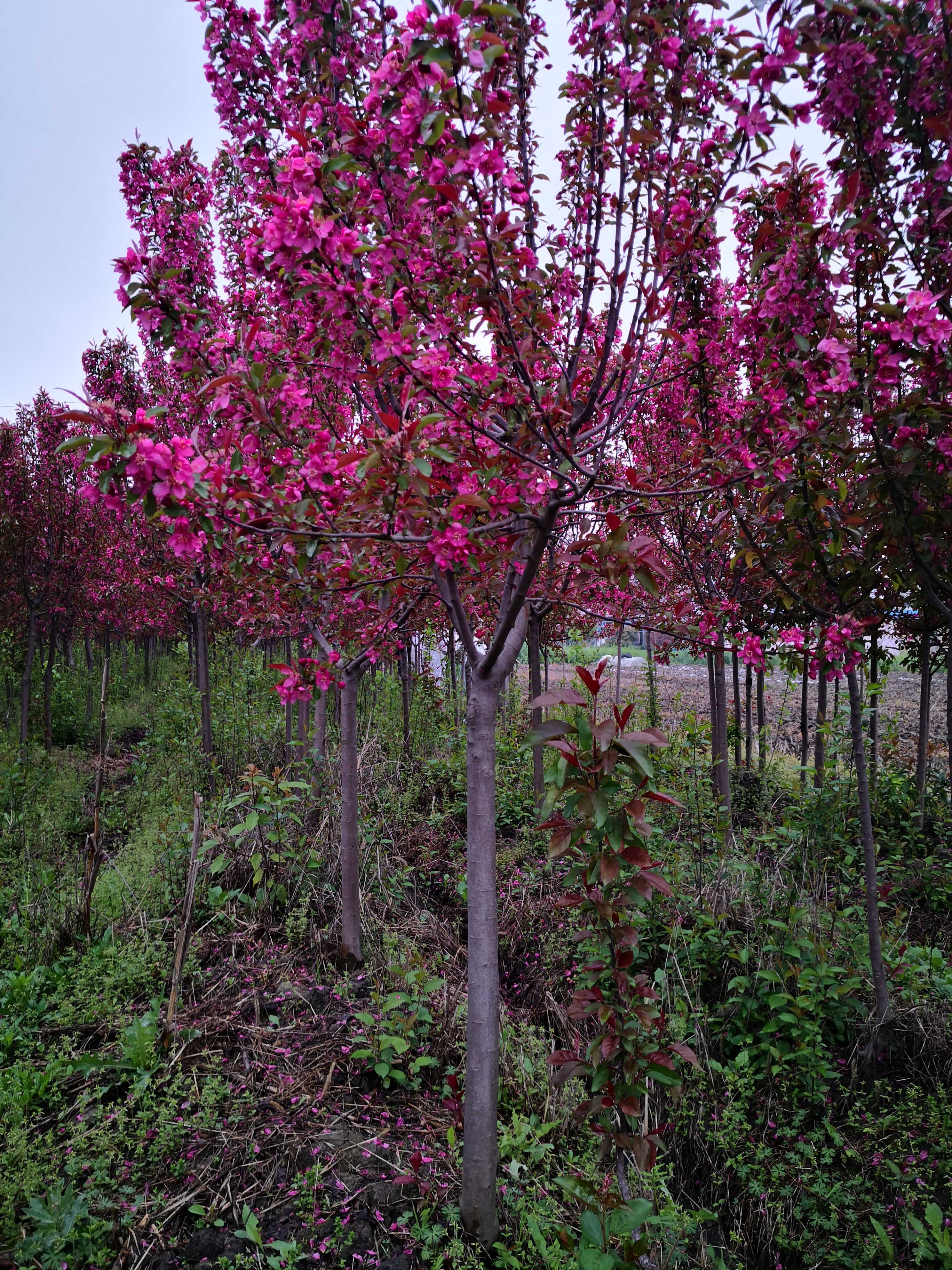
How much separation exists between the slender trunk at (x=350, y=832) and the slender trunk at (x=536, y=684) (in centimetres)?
156

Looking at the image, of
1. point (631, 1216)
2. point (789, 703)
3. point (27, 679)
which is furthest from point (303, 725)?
point (789, 703)

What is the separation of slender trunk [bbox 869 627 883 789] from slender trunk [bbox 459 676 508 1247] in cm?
266

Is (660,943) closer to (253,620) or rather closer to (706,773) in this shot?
(706,773)

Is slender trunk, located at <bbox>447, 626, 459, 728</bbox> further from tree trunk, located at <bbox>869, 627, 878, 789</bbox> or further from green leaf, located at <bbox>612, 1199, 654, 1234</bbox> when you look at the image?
green leaf, located at <bbox>612, 1199, 654, 1234</bbox>

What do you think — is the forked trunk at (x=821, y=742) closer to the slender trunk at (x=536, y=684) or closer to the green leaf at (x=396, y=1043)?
the slender trunk at (x=536, y=684)

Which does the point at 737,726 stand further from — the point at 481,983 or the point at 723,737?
the point at 481,983

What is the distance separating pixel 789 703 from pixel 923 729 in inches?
332

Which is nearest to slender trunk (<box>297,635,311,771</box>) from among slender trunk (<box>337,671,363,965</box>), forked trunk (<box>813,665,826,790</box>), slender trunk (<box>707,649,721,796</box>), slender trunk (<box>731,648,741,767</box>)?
slender trunk (<box>337,671,363,965</box>)

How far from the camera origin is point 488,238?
1.52 meters

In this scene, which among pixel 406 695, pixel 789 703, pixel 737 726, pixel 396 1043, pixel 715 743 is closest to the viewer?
pixel 396 1043

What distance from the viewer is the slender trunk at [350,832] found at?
10.5ft

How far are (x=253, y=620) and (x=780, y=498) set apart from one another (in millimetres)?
2718

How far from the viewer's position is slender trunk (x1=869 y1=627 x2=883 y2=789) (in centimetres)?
432

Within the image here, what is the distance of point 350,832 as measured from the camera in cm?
318
